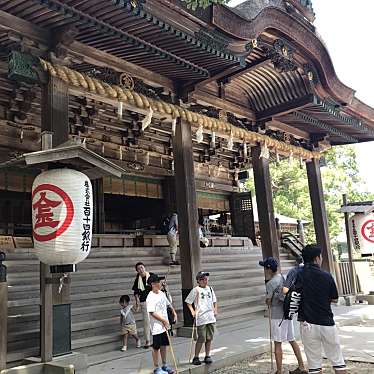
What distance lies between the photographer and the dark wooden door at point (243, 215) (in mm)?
15427

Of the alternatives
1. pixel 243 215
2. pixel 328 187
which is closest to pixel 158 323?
pixel 243 215

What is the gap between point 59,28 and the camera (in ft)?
19.9

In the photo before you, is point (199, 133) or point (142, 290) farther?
point (199, 133)

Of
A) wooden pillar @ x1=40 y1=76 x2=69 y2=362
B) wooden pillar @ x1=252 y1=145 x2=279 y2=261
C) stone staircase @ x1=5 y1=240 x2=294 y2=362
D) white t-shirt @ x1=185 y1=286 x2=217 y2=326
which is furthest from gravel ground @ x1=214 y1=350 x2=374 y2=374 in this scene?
wooden pillar @ x1=252 y1=145 x2=279 y2=261

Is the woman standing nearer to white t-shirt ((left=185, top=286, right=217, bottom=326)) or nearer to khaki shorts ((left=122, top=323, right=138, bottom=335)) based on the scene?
khaki shorts ((left=122, top=323, right=138, bottom=335))

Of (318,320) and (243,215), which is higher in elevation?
(243,215)

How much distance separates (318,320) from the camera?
14.4 ft

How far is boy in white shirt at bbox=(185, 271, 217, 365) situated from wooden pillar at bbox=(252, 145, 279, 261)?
4542 millimetres

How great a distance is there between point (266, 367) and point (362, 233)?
6645mm

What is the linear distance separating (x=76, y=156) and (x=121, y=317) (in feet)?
10.4

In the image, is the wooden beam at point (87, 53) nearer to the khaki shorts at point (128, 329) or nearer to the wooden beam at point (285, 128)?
the wooden beam at point (285, 128)

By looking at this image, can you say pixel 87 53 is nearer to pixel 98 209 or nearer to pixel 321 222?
pixel 98 209

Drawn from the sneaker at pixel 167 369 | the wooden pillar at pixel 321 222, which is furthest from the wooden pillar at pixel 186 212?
the wooden pillar at pixel 321 222

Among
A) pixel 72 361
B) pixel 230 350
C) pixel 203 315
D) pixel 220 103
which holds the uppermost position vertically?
pixel 220 103
